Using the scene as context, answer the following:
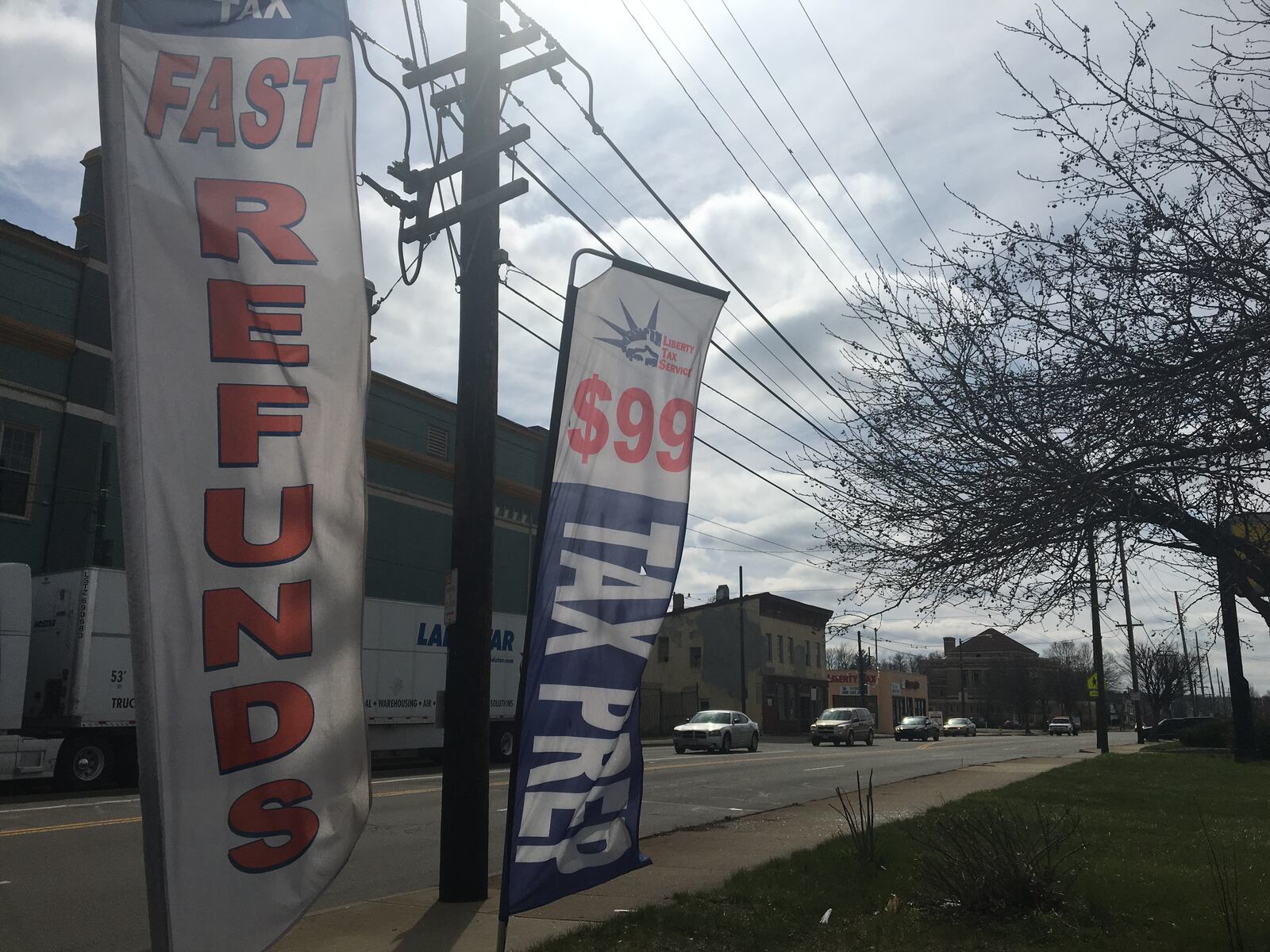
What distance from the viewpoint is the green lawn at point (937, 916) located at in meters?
6.03

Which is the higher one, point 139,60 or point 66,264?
point 66,264

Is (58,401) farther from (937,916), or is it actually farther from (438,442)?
(937,916)

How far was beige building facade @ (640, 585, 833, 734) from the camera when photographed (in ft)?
189

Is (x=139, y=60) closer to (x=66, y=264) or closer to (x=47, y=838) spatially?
(x=47, y=838)

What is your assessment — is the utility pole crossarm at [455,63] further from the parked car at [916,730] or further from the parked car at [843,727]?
the parked car at [916,730]

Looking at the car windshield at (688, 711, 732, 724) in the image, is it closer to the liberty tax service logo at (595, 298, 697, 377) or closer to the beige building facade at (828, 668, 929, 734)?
the liberty tax service logo at (595, 298, 697, 377)

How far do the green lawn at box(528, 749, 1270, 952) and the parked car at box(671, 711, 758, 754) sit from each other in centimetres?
2116

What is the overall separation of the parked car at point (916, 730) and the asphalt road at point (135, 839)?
33.4 metres

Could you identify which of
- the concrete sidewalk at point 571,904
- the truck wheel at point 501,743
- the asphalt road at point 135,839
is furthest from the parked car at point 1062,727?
the concrete sidewalk at point 571,904

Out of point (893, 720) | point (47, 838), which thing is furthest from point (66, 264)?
point (893, 720)

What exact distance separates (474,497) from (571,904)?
3.18 metres

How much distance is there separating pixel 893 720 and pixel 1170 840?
81.2 m

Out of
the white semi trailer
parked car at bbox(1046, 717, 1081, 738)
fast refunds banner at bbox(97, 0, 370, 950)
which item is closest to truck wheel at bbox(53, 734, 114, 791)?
the white semi trailer

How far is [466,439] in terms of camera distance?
7.83 meters
